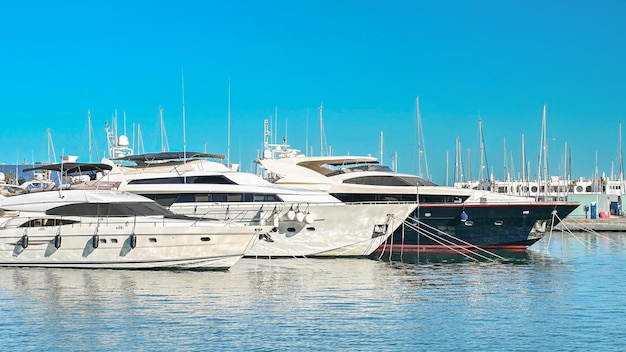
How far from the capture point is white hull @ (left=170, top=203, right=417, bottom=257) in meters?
31.4

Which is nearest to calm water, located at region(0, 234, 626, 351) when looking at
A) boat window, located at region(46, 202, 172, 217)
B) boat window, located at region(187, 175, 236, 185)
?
boat window, located at region(46, 202, 172, 217)

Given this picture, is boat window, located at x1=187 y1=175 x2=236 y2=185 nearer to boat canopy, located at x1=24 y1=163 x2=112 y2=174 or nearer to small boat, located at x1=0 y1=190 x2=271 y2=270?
boat canopy, located at x1=24 y1=163 x2=112 y2=174

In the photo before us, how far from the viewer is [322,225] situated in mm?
31500

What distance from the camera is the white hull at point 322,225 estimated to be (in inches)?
1235

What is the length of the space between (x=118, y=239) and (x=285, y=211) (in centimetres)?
756

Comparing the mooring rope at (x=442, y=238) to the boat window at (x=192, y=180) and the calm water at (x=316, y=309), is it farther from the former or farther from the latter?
the boat window at (x=192, y=180)

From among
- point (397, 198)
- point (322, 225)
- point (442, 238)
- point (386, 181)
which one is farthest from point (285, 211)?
point (442, 238)

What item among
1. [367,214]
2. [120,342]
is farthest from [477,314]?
[367,214]

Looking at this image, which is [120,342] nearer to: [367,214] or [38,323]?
[38,323]

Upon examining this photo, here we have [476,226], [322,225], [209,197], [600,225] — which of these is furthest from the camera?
[600,225]

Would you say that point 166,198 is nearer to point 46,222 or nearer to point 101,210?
point 101,210

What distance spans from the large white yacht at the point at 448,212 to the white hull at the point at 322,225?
5.28 ft

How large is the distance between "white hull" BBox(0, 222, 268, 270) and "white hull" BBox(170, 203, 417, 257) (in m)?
5.49

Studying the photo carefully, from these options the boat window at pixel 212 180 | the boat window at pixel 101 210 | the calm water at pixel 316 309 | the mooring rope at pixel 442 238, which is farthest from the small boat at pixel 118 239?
the mooring rope at pixel 442 238
